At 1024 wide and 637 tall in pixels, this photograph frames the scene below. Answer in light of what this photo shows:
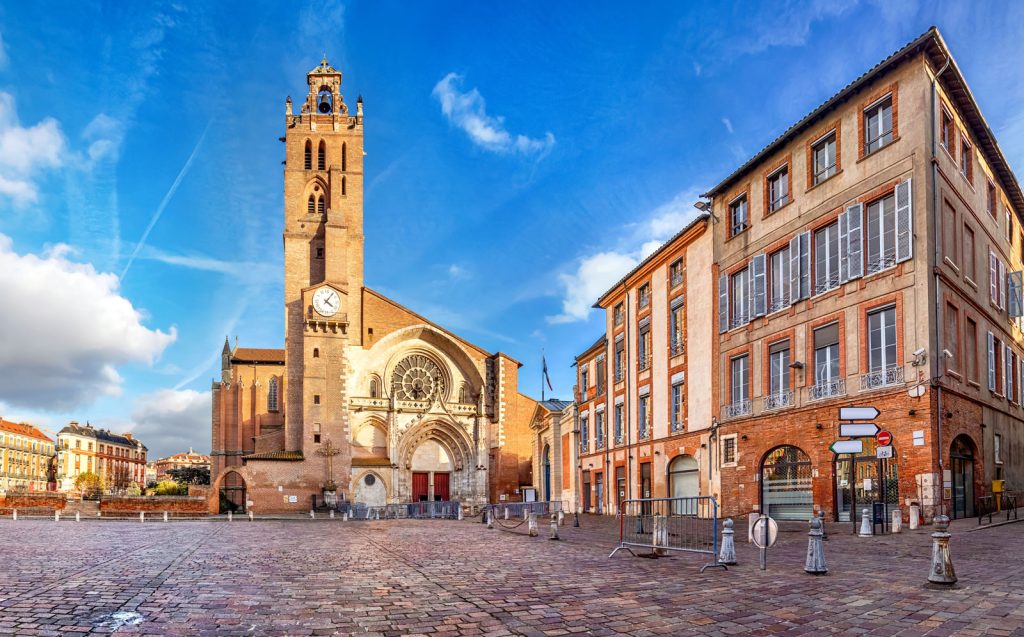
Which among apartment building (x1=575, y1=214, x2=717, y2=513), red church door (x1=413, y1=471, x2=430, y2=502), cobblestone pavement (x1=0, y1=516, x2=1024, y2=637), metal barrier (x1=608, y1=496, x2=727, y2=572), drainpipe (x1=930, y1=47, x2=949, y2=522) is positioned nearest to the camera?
cobblestone pavement (x1=0, y1=516, x2=1024, y2=637)

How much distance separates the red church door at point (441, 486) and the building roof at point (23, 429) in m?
84.0

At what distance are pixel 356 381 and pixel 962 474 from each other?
135ft

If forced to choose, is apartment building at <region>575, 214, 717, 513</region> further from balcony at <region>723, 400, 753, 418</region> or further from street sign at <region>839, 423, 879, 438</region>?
street sign at <region>839, 423, 879, 438</region>

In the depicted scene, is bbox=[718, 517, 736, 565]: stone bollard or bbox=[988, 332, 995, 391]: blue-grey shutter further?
bbox=[988, 332, 995, 391]: blue-grey shutter

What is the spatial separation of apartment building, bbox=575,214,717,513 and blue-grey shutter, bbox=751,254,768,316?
2665 millimetres

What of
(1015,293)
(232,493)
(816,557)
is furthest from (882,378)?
(232,493)

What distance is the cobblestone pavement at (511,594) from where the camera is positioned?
22.4ft

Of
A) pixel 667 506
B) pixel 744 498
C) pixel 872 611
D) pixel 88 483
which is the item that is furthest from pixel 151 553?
pixel 88 483

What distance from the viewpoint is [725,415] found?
26.0m

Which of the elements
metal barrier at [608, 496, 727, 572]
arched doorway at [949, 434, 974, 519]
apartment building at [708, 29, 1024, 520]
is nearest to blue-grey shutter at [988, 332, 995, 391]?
apartment building at [708, 29, 1024, 520]

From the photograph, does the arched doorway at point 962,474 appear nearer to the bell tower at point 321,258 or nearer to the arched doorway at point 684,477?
the arched doorway at point 684,477

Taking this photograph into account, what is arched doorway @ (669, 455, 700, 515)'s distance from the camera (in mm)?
28406

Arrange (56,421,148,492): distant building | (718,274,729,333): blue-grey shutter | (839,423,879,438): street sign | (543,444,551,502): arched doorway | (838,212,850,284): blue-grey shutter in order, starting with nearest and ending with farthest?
(839,423,879,438): street sign
(838,212,850,284): blue-grey shutter
(718,274,729,333): blue-grey shutter
(543,444,551,502): arched doorway
(56,421,148,492): distant building

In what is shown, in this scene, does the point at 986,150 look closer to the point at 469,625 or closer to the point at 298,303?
the point at 469,625
